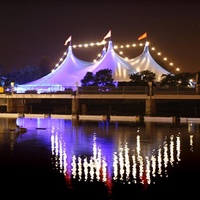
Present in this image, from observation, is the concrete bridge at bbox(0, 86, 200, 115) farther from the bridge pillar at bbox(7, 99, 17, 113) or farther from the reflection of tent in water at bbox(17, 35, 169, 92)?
the reflection of tent in water at bbox(17, 35, 169, 92)

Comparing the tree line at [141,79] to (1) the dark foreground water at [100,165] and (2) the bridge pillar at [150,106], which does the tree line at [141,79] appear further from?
(1) the dark foreground water at [100,165]

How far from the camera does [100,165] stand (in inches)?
909

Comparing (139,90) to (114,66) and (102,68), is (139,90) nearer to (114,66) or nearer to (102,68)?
(114,66)

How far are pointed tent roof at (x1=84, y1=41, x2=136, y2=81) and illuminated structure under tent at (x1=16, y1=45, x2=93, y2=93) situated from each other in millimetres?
3042

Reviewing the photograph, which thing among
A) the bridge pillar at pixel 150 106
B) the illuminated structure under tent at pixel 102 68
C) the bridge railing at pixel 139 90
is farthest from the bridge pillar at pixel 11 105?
the bridge pillar at pixel 150 106

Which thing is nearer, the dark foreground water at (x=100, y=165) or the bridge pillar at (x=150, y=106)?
the dark foreground water at (x=100, y=165)

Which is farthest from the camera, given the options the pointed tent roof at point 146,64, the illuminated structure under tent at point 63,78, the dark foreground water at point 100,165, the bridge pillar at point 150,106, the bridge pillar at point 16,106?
the pointed tent roof at point 146,64

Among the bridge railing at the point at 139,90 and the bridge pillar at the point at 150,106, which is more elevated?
the bridge railing at the point at 139,90

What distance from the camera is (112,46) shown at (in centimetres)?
8156

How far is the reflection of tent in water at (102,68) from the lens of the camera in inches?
2987

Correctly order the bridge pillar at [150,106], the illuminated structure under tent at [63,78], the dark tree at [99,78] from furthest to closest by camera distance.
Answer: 1. the illuminated structure under tent at [63,78]
2. the dark tree at [99,78]
3. the bridge pillar at [150,106]

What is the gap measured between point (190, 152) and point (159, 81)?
47.6m

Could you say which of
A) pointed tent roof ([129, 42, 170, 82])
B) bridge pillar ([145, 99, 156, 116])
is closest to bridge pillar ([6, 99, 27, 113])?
pointed tent roof ([129, 42, 170, 82])

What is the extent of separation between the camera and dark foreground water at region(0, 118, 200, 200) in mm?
18250
